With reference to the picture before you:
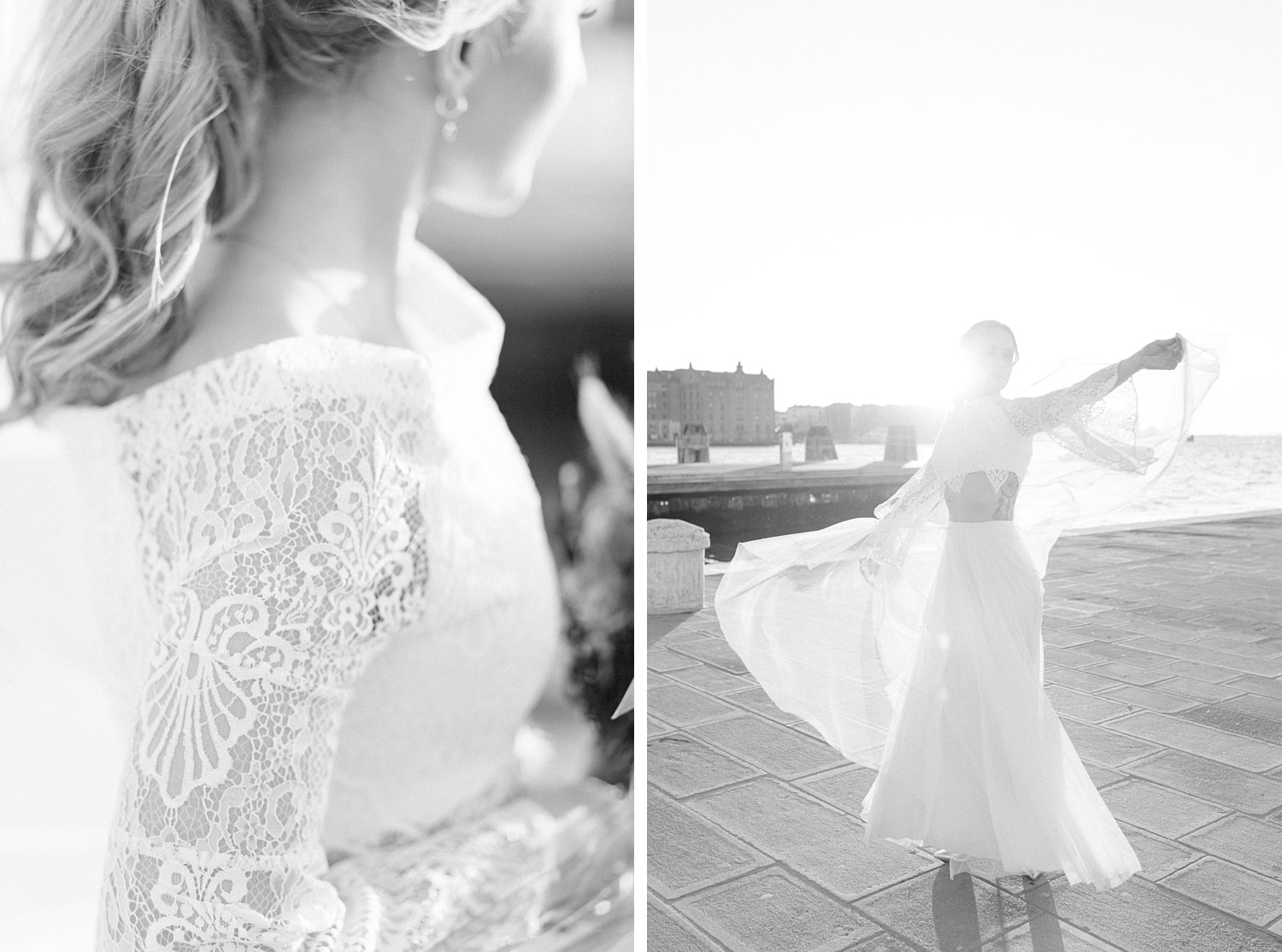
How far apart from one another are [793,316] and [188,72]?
7.46 m

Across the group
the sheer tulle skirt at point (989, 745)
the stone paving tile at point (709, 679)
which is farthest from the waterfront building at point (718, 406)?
the sheer tulle skirt at point (989, 745)

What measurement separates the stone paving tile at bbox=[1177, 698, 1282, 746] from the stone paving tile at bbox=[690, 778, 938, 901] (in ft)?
4.89

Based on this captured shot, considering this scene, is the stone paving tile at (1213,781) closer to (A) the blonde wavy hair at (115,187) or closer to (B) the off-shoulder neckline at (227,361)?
(B) the off-shoulder neckline at (227,361)

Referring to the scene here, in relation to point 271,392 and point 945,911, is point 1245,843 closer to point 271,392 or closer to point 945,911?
point 945,911

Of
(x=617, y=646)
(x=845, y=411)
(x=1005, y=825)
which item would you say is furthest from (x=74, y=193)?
(x=845, y=411)

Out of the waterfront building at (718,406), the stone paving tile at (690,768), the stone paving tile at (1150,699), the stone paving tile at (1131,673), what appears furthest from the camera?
the waterfront building at (718,406)

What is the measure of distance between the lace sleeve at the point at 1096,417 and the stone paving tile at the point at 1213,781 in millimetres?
1087

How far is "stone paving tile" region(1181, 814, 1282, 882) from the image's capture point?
2.02 m

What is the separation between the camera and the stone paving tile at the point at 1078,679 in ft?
11.3

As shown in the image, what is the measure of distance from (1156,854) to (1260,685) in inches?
72.0

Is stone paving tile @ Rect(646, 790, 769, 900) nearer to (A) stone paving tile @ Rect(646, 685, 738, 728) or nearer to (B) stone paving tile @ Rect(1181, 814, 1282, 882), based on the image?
(A) stone paving tile @ Rect(646, 685, 738, 728)

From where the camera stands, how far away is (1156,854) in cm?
206

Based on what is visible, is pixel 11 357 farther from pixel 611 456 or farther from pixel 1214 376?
pixel 1214 376

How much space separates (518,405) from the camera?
946 mm
